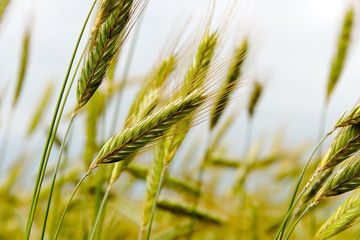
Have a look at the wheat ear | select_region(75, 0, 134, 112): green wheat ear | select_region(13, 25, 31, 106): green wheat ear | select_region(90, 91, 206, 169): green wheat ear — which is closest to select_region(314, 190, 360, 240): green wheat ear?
the wheat ear

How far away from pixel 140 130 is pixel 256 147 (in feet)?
5.83

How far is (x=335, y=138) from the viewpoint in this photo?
94 cm

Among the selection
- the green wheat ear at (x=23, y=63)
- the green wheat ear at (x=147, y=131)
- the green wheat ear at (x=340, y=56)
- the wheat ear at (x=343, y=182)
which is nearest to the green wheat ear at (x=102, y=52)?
the green wheat ear at (x=147, y=131)

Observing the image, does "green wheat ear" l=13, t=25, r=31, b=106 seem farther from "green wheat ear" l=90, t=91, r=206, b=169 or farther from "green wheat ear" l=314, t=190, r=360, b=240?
"green wheat ear" l=314, t=190, r=360, b=240

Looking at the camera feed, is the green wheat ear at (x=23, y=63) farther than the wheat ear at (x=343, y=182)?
Yes

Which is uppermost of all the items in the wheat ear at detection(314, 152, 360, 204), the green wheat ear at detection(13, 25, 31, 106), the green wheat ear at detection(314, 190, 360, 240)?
the green wheat ear at detection(13, 25, 31, 106)

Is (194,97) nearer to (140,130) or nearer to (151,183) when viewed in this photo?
(140,130)

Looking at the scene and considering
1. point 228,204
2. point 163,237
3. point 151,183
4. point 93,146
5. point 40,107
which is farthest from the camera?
point 228,204

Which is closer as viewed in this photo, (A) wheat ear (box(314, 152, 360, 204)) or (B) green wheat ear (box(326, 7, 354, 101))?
(A) wheat ear (box(314, 152, 360, 204))

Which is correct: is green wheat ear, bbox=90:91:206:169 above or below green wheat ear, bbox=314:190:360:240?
above

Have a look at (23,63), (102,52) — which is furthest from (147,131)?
(23,63)

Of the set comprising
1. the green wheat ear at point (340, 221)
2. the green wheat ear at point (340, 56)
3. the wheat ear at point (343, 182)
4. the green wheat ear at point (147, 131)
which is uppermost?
the green wheat ear at point (340, 56)

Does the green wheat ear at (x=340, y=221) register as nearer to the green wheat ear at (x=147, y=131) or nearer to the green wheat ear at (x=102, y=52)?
the green wheat ear at (x=147, y=131)

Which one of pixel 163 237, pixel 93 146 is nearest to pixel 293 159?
pixel 163 237
